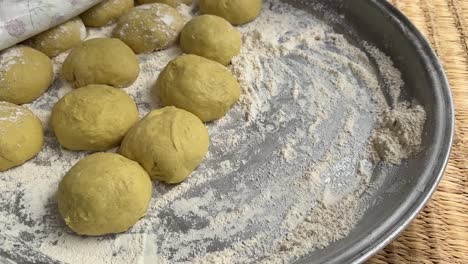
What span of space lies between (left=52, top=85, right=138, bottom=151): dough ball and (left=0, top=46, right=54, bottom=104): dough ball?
0.36 feet

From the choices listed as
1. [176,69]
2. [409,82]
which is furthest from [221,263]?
[409,82]

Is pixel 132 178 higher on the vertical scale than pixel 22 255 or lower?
higher

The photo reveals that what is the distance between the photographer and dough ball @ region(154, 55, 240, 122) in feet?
3.67

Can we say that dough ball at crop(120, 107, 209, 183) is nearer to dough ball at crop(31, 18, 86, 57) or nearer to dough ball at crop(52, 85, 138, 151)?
dough ball at crop(52, 85, 138, 151)

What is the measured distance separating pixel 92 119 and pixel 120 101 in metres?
0.08

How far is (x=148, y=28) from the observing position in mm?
1267

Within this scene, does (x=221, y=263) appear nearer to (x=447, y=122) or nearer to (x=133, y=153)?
(x=133, y=153)

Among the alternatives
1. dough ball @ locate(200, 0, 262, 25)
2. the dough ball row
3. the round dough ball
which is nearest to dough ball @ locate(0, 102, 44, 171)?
the dough ball row

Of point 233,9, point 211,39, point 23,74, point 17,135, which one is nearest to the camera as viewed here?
point 17,135

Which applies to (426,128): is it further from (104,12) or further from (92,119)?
(104,12)

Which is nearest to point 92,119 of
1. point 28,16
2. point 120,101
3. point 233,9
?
point 120,101

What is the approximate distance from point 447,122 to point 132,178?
66 cm

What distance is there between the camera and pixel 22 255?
92 centimetres

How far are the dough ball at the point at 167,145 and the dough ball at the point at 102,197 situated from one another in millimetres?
50
